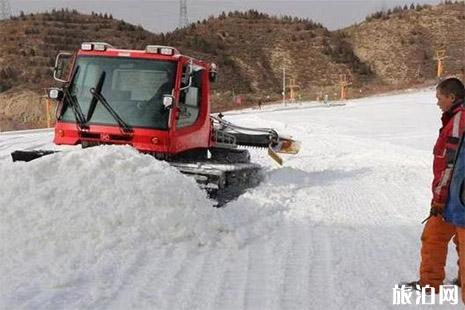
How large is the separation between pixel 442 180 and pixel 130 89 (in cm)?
499

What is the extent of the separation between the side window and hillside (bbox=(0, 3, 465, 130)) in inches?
1190

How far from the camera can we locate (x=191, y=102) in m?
8.81

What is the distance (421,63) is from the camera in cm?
5312

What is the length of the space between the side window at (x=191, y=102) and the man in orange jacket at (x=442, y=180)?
174 inches

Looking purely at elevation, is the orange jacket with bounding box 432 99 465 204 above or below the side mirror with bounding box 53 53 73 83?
below

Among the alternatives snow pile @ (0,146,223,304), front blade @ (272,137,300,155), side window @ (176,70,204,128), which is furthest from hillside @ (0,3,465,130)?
snow pile @ (0,146,223,304)

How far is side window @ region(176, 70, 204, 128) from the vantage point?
837 centimetres

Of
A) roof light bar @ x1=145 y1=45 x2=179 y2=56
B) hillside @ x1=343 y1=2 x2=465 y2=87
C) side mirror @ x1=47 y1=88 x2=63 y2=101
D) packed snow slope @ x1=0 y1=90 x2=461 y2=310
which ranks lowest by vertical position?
packed snow slope @ x1=0 y1=90 x2=461 y2=310

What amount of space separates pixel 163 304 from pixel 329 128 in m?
16.7

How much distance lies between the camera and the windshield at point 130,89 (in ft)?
26.4

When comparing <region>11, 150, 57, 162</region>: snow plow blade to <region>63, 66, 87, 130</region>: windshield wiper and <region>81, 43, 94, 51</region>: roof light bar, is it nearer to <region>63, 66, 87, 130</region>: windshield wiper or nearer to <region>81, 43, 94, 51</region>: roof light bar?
<region>63, 66, 87, 130</region>: windshield wiper

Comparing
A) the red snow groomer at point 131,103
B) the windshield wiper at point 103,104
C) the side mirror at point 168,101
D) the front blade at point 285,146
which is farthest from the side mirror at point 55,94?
the front blade at point 285,146

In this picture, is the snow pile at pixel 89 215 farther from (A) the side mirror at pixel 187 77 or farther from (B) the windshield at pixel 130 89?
(A) the side mirror at pixel 187 77

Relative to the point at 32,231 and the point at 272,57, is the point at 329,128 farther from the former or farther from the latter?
the point at 272,57
